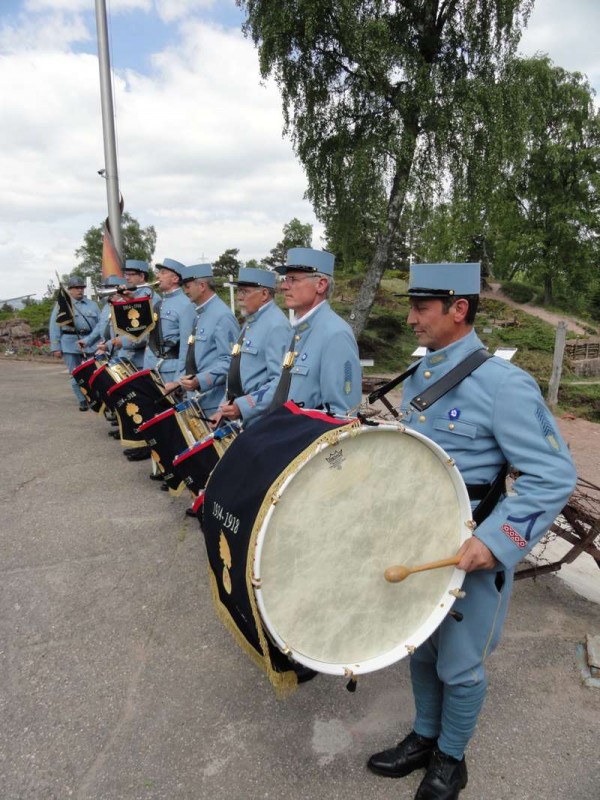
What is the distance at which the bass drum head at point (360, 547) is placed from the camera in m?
1.60

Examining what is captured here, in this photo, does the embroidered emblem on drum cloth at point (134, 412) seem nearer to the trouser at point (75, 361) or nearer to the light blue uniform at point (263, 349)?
the light blue uniform at point (263, 349)

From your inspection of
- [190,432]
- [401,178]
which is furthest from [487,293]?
[190,432]

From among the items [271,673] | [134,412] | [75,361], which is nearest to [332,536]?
[271,673]

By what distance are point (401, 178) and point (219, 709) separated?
13.3m

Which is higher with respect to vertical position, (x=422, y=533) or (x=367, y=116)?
(x=367, y=116)

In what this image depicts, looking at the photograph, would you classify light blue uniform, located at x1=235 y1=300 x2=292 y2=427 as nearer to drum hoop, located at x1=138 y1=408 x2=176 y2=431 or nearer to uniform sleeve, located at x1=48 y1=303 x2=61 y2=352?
drum hoop, located at x1=138 y1=408 x2=176 y2=431

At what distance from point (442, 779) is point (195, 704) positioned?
46.3 inches

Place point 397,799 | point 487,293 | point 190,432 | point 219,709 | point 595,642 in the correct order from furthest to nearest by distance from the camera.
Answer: point 487,293 → point 190,432 → point 595,642 → point 219,709 → point 397,799

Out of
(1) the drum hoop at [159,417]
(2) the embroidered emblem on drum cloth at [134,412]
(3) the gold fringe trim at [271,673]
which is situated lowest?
(3) the gold fringe trim at [271,673]

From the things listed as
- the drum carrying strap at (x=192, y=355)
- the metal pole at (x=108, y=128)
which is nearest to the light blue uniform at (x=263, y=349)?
the drum carrying strap at (x=192, y=355)

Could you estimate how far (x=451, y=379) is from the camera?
1.89m

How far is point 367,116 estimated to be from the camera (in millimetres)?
13742

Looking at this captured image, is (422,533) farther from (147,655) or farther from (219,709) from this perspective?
(147,655)

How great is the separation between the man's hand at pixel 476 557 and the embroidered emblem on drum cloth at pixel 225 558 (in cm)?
77
